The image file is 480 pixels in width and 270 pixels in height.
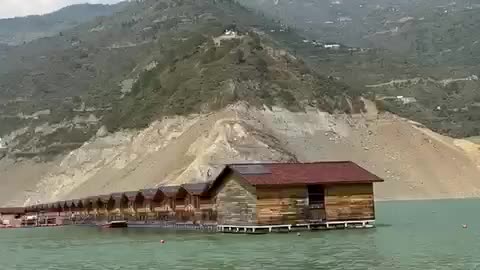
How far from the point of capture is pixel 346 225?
58562 mm

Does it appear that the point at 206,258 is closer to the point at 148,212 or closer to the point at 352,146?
the point at 148,212

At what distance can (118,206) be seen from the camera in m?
81.6

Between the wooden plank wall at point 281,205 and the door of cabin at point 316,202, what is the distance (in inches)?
24.1

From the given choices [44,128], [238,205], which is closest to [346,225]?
[238,205]

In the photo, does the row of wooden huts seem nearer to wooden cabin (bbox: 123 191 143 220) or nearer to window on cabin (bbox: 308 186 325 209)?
window on cabin (bbox: 308 186 325 209)

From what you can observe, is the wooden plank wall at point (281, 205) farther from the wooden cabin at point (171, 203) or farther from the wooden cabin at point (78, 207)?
the wooden cabin at point (78, 207)

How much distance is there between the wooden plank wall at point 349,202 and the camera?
58062mm

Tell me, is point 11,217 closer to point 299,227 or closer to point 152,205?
point 152,205

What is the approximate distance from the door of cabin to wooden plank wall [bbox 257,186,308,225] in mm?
611

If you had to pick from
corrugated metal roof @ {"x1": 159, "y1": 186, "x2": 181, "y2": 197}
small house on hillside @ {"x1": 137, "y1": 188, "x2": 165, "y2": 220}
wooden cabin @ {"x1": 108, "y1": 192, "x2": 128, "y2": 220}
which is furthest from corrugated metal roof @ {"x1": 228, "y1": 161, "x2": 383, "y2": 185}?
wooden cabin @ {"x1": 108, "y1": 192, "x2": 128, "y2": 220}

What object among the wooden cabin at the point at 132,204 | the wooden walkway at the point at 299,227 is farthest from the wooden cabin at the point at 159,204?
the wooden walkway at the point at 299,227

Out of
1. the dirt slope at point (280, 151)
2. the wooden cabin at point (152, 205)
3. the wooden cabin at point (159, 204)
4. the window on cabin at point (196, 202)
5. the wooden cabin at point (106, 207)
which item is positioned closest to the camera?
the window on cabin at point (196, 202)

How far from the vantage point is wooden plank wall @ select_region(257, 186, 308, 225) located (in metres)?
56.0

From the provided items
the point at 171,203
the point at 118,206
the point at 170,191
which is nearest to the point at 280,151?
the point at 118,206
